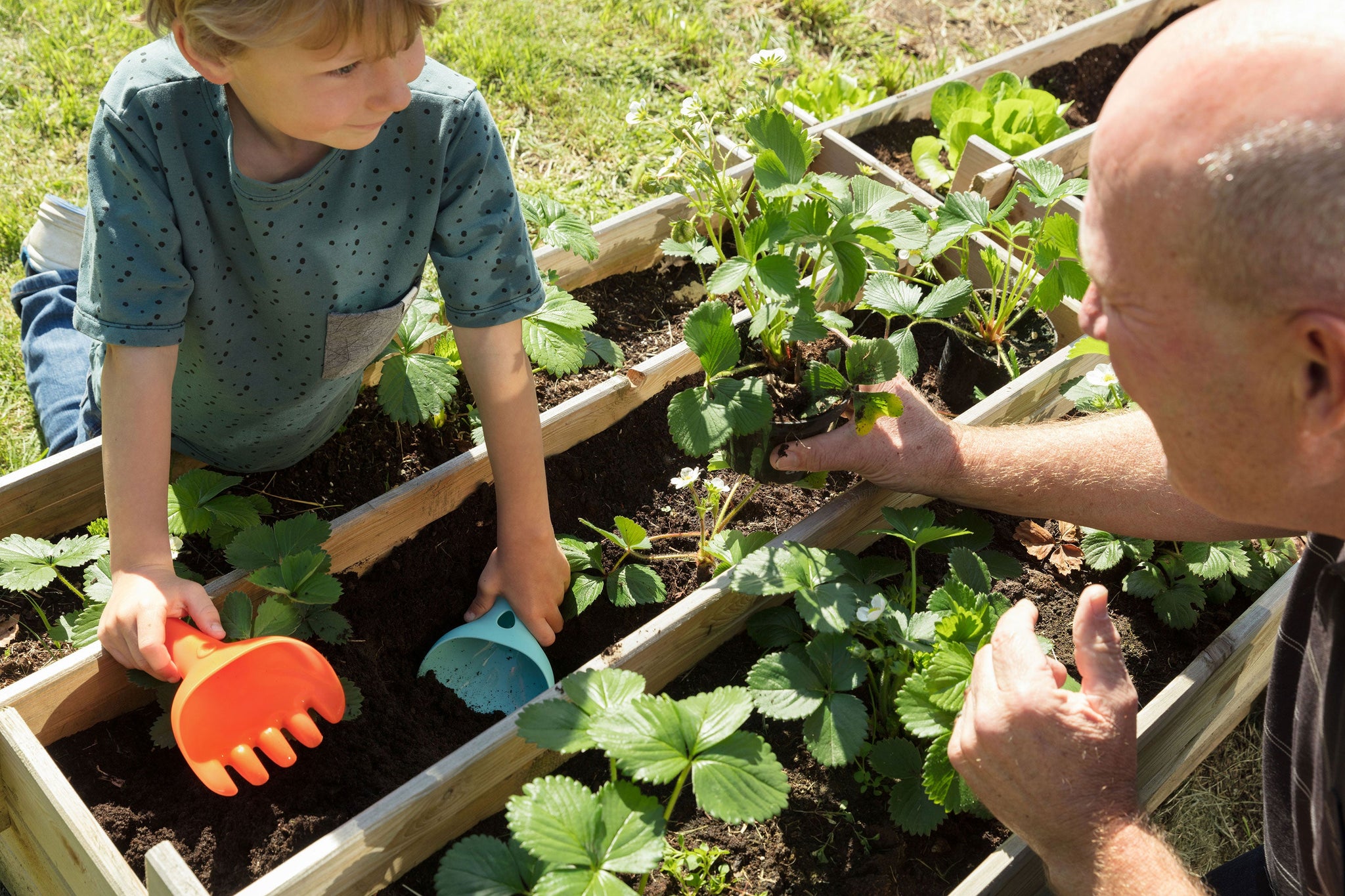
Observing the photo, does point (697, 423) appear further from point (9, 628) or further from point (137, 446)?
point (9, 628)

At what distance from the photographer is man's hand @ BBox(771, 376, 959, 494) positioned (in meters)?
1.80

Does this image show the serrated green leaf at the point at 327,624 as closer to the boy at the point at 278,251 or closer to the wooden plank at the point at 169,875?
the boy at the point at 278,251

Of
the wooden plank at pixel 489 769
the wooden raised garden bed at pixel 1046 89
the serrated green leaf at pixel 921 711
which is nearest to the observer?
the wooden plank at pixel 489 769

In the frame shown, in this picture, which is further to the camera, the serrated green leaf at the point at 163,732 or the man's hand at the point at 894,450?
the man's hand at the point at 894,450

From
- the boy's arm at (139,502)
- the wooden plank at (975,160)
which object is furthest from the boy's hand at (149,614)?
the wooden plank at (975,160)

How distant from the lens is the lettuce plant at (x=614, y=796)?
1.21 metres

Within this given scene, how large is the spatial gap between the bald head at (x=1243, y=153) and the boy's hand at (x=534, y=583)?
1.09 meters

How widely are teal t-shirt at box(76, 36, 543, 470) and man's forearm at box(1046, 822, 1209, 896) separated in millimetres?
1159

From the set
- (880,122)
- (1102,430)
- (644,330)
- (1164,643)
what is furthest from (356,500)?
(880,122)

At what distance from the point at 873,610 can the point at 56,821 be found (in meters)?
1.20

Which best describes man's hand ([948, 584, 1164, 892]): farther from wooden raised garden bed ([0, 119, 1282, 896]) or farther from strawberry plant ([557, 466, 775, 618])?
strawberry plant ([557, 466, 775, 618])

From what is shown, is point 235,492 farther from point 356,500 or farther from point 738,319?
point 738,319

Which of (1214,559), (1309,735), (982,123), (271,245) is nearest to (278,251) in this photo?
(271,245)

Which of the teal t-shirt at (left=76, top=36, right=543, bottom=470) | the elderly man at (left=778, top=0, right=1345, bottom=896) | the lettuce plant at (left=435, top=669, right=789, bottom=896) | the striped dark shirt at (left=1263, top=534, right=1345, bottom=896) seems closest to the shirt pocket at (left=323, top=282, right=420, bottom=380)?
the teal t-shirt at (left=76, top=36, right=543, bottom=470)
